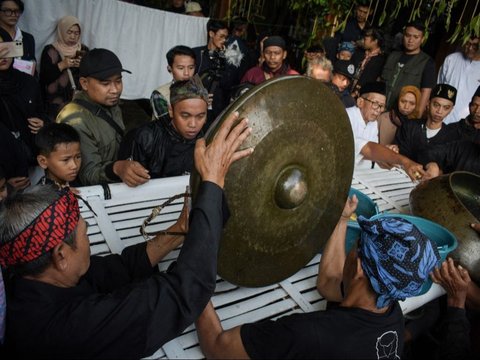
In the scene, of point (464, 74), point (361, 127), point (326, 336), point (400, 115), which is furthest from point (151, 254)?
point (464, 74)

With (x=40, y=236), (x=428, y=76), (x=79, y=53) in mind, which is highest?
(x=428, y=76)

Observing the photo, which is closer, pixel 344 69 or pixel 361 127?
pixel 361 127

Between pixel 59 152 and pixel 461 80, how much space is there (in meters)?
4.78

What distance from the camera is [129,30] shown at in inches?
223

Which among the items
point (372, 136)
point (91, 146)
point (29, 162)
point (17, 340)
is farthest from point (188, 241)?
point (372, 136)

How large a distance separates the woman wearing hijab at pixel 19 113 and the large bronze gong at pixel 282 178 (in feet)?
6.27

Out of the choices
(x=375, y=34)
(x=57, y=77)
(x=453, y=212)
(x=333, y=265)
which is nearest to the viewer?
(x=333, y=265)

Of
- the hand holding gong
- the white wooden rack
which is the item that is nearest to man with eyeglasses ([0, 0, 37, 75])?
the white wooden rack

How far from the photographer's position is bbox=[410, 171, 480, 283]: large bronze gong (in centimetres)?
174

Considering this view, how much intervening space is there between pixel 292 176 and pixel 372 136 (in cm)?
227

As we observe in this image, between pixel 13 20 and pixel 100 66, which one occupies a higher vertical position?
pixel 13 20

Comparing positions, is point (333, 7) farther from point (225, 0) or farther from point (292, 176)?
point (292, 176)

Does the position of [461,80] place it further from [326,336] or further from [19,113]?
[19,113]

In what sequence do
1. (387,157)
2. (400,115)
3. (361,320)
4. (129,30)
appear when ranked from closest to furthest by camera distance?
(361,320) → (387,157) → (400,115) → (129,30)
